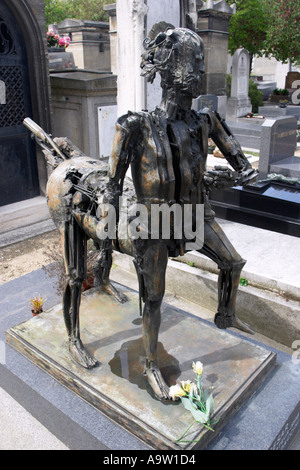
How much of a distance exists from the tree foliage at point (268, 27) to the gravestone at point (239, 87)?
4.51 m

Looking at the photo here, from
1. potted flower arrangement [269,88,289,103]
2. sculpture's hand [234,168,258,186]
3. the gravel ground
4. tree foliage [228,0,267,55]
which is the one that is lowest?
the gravel ground

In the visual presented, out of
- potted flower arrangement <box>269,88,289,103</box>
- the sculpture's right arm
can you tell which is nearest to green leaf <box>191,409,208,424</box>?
the sculpture's right arm

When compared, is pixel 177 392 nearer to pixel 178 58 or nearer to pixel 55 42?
pixel 178 58

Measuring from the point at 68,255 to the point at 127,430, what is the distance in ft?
4.82

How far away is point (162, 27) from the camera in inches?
124

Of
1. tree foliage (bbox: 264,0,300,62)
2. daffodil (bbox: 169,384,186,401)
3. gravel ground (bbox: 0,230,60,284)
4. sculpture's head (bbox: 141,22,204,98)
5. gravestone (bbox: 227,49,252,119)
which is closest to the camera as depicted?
sculpture's head (bbox: 141,22,204,98)

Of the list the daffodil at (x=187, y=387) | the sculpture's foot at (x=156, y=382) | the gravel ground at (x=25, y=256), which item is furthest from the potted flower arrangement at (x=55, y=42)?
the daffodil at (x=187, y=387)

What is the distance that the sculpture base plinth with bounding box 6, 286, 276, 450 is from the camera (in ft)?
10.4

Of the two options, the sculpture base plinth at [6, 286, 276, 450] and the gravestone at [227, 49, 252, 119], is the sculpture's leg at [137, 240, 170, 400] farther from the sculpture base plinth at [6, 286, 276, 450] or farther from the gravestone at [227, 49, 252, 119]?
the gravestone at [227, 49, 252, 119]

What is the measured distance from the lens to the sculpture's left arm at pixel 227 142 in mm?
3266

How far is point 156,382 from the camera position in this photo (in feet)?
10.9

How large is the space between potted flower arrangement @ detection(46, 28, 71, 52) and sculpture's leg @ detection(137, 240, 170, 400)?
1577 centimetres

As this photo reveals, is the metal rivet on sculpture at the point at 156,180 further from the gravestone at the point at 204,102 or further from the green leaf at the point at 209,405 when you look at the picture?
the gravestone at the point at 204,102

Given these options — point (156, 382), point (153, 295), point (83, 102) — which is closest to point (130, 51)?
point (153, 295)
